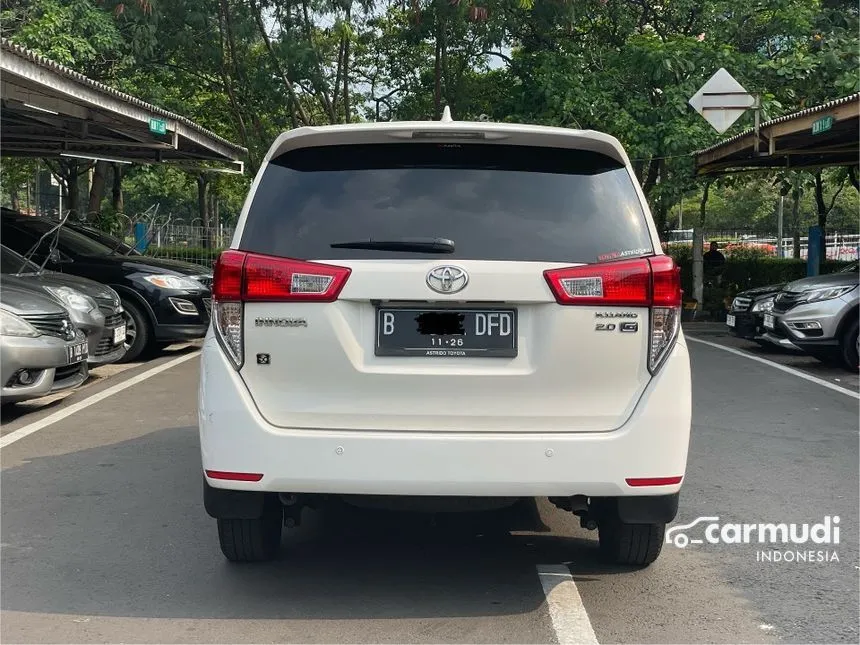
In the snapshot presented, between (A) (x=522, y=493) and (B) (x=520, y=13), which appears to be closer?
(A) (x=522, y=493)

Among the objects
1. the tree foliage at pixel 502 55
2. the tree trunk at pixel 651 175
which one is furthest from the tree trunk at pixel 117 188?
the tree trunk at pixel 651 175

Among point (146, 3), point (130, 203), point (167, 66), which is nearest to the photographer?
point (146, 3)

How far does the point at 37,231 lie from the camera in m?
12.6

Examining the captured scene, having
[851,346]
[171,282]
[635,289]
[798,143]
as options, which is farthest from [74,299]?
[798,143]

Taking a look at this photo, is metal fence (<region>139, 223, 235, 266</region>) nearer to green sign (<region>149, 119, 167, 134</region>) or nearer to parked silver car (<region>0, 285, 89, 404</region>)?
green sign (<region>149, 119, 167, 134</region>)

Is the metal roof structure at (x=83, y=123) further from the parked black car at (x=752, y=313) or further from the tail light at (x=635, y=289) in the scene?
the parked black car at (x=752, y=313)

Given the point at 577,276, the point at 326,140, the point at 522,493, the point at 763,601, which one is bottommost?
the point at 763,601

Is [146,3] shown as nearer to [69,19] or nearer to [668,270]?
[69,19]

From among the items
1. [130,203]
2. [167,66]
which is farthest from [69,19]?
[130,203]

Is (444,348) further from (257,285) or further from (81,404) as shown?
(81,404)

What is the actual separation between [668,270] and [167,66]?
874 inches

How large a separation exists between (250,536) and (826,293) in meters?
9.60

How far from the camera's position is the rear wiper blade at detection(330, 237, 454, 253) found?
3.90 metres

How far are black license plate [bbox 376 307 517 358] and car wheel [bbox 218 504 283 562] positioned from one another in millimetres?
985
